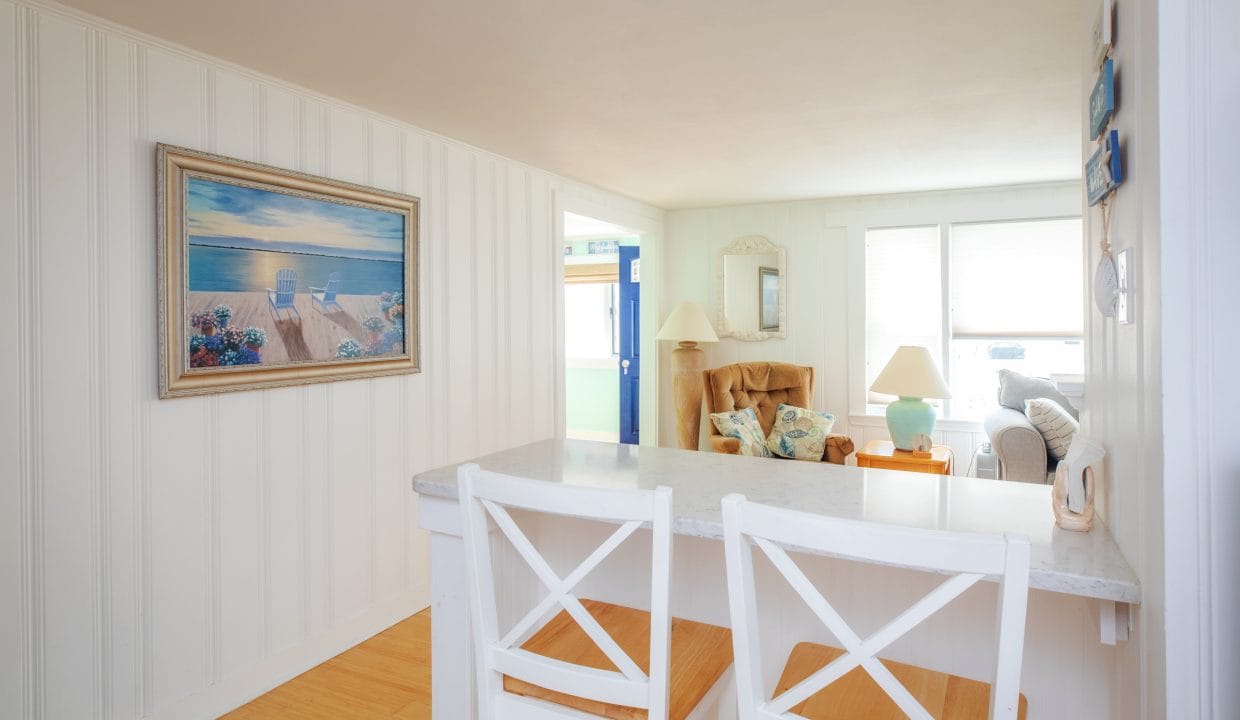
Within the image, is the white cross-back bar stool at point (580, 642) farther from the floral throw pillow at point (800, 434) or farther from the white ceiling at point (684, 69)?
the floral throw pillow at point (800, 434)

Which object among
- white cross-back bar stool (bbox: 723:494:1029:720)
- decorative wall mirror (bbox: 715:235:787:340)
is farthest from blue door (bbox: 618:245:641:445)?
white cross-back bar stool (bbox: 723:494:1029:720)

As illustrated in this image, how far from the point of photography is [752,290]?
18.5 ft

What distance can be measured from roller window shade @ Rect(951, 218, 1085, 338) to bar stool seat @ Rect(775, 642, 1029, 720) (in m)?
4.22

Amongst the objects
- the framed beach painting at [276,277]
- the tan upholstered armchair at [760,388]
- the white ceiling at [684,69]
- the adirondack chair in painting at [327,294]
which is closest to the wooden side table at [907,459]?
the tan upholstered armchair at [760,388]

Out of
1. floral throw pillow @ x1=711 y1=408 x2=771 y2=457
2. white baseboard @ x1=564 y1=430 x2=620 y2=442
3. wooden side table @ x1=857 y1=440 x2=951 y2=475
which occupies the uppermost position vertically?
floral throw pillow @ x1=711 y1=408 x2=771 y2=457

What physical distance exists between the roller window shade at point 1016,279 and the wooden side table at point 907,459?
3.83 feet

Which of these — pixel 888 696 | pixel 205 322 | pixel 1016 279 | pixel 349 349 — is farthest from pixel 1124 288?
pixel 1016 279

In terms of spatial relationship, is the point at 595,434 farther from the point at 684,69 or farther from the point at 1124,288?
the point at 1124,288

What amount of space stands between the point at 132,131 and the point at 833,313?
14.8 feet

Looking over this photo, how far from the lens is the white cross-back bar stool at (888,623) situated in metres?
0.87

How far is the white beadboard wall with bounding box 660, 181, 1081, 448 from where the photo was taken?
16.2ft

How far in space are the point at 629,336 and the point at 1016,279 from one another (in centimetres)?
315

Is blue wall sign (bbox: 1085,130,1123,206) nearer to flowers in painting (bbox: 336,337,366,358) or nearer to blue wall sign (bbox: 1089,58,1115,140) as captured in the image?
blue wall sign (bbox: 1089,58,1115,140)

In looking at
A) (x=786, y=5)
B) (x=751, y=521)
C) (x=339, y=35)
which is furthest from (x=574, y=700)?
(x=339, y=35)
